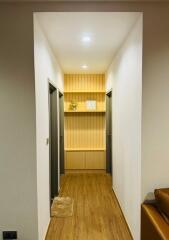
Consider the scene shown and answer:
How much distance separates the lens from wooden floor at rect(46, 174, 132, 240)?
287 cm

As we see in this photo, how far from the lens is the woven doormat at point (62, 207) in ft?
11.3

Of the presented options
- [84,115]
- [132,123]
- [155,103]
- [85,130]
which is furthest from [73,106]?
[155,103]

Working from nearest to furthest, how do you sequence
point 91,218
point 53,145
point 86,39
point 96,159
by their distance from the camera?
point 86,39 < point 91,218 < point 53,145 < point 96,159

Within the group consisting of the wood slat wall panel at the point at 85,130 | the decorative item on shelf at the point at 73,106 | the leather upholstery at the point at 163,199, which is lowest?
the leather upholstery at the point at 163,199

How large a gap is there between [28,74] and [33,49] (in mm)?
261

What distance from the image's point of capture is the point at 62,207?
3.69 meters

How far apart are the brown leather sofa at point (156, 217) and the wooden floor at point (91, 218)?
75cm

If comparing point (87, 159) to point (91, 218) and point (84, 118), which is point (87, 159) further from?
point (91, 218)

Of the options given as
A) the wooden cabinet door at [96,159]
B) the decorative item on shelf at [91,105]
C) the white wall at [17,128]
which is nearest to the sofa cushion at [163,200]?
the white wall at [17,128]

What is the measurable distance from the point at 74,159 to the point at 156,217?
3915mm

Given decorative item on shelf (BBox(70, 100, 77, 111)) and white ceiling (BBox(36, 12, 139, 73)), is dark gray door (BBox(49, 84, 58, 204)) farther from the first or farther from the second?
decorative item on shelf (BBox(70, 100, 77, 111))

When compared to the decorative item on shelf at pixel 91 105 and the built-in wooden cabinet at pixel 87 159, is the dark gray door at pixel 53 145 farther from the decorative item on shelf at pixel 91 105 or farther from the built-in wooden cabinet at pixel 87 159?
the decorative item on shelf at pixel 91 105

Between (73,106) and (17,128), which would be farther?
(73,106)

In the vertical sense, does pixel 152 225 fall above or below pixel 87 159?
above
